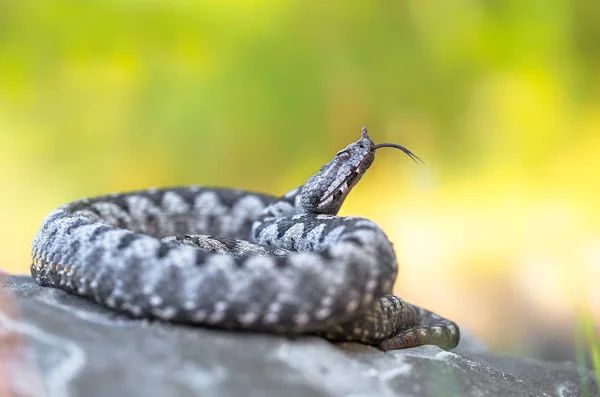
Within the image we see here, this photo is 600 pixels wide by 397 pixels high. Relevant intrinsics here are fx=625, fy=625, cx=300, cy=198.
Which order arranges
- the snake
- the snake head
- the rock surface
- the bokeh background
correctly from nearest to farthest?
1. the rock surface
2. the snake
3. the snake head
4. the bokeh background

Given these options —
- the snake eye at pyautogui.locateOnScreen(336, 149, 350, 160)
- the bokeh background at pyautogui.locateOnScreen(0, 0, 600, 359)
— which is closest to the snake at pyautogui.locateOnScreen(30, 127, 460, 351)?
the snake eye at pyautogui.locateOnScreen(336, 149, 350, 160)

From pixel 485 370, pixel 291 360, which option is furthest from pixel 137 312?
pixel 485 370

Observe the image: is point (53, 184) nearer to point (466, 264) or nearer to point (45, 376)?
point (466, 264)

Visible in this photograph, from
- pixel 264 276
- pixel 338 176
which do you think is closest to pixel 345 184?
pixel 338 176

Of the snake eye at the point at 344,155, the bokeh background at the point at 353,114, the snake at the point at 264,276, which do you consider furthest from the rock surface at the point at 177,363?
the bokeh background at the point at 353,114

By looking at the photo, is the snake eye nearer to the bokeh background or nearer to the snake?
the snake

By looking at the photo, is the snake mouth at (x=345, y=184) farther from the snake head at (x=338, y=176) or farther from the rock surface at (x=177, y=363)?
the rock surface at (x=177, y=363)

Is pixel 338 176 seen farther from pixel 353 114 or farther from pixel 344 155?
pixel 353 114
